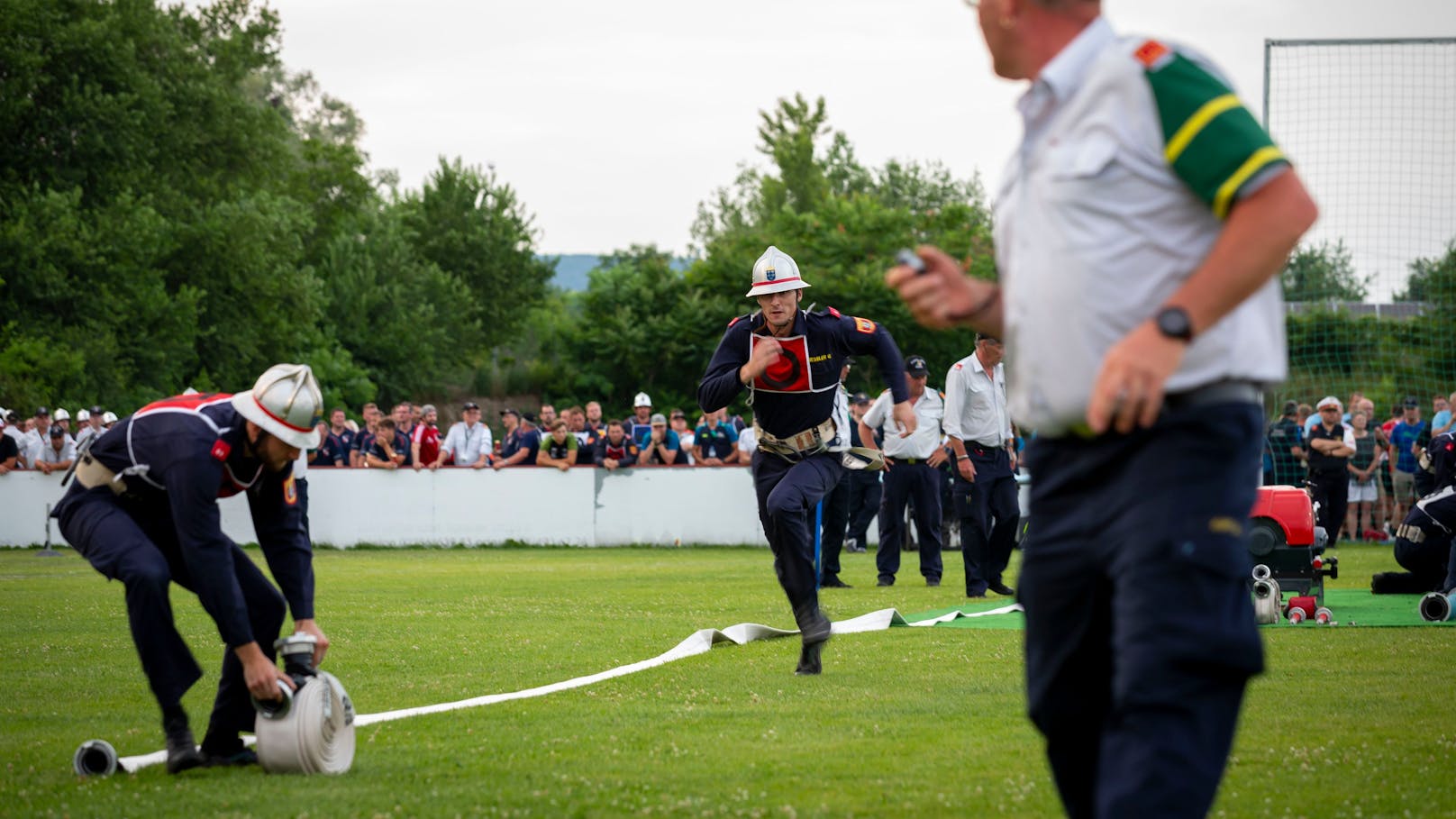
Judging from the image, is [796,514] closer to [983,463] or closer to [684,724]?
[684,724]

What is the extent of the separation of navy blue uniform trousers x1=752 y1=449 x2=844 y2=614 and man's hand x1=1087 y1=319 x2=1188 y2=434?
630cm

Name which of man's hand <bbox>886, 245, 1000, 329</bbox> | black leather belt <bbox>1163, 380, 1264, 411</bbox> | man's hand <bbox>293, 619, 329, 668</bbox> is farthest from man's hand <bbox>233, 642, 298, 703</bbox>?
black leather belt <bbox>1163, 380, 1264, 411</bbox>

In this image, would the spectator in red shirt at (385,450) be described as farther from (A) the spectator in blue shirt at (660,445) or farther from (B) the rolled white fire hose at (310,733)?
(B) the rolled white fire hose at (310,733)

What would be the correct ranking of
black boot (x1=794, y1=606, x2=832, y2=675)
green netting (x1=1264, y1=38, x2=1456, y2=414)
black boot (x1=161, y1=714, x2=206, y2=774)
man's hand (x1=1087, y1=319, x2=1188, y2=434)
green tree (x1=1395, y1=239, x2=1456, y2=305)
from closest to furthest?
Answer: 1. man's hand (x1=1087, y1=319, x2=1188, y2=434)
2. black boot (x1=161, y1=714, x2=206, y2=774)
3. black boot (x1=794, y1=606, x2=832, y2=675)
4. green netting (x1=1264, y1=38, x2=1456, y2=414)
5. green tree (x1=1395, y1=239, x2=1456, y2=305)

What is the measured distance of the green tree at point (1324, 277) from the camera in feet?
A: 83.7

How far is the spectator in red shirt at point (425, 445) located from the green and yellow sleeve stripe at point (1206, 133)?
24.3 metres

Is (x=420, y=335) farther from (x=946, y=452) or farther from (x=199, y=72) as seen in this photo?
(x=946, y=452)

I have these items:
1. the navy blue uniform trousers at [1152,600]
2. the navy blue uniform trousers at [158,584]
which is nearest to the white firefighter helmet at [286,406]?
the navy blue uniform trousers at [158,584]

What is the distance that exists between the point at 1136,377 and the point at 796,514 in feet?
21.7

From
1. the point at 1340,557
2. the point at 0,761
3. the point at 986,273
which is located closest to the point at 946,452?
the point at 1340,557

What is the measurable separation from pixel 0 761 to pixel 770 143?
72260 millimetres

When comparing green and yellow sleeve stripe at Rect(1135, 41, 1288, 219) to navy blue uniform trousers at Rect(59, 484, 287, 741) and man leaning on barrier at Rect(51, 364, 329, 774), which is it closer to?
man leaning on barrier at Rect(51, 364, 329, 774)

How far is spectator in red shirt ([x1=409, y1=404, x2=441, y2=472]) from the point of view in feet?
89.5

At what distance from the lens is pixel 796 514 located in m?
9.81
